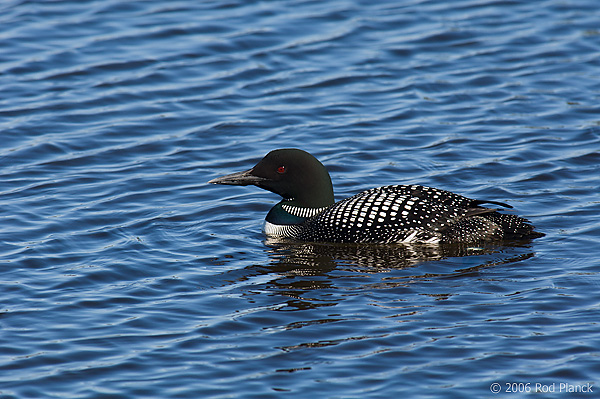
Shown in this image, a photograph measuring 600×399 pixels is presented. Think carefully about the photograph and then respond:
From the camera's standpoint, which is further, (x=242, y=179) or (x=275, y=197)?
(x=275, y=197)

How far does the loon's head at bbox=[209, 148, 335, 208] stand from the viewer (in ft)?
23.0

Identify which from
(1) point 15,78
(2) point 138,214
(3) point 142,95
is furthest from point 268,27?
(2) point 138,214

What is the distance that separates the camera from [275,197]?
8.00 meters

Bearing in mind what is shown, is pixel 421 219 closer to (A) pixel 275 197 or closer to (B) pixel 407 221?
(B) pixel 407 221

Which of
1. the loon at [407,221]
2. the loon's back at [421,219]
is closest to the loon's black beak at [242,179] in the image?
the loon at [407,221]

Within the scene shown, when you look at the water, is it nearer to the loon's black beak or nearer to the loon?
the loon

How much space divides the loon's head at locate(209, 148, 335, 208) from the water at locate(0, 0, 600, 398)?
366 mm

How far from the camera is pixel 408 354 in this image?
4.98m

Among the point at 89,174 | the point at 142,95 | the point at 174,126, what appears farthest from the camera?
the point at 142,95

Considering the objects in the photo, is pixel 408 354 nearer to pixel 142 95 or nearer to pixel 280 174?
pixel 280 174

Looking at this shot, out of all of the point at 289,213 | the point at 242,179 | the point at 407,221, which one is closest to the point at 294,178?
the point at 289,213

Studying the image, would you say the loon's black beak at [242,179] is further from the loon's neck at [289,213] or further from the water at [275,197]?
the water at [275,197]

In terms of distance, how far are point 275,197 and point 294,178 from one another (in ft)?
3.16

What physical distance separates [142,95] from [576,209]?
14.8 ft
